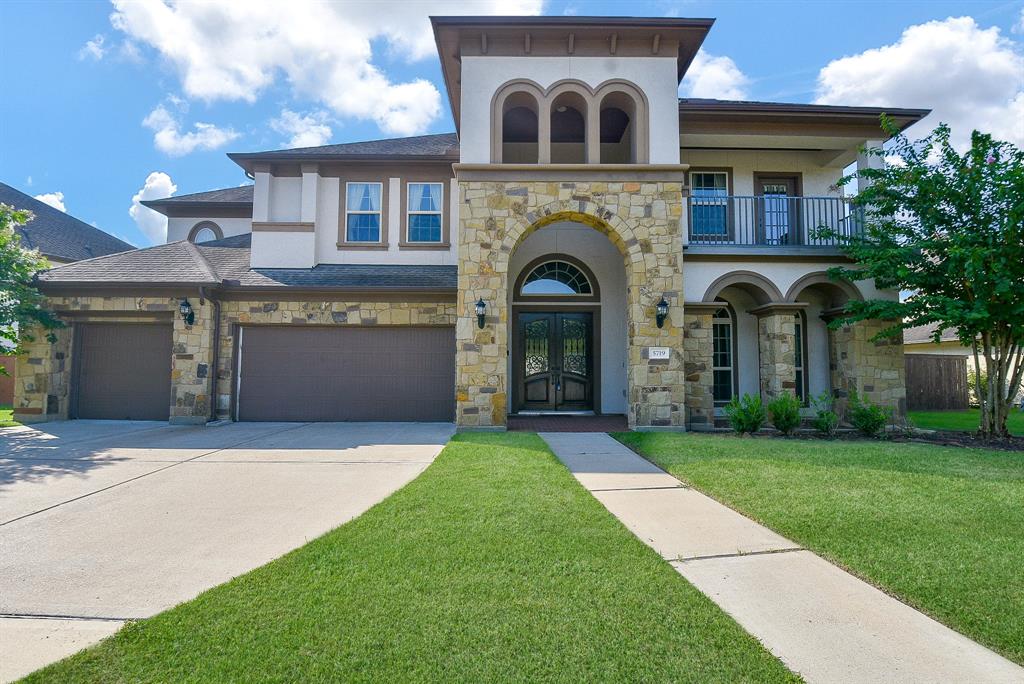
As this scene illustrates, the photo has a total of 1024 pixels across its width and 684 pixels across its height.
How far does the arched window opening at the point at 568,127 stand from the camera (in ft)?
31.8

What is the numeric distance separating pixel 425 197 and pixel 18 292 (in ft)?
26.8

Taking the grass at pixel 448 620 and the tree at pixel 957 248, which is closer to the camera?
the grass at pixel 448 620

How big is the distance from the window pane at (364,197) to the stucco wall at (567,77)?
11.5ft

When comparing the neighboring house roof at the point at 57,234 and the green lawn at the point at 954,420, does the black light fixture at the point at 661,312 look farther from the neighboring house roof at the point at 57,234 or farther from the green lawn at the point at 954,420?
the neighboring house roof at the point at 57,234

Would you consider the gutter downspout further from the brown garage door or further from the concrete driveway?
the concrete driveway

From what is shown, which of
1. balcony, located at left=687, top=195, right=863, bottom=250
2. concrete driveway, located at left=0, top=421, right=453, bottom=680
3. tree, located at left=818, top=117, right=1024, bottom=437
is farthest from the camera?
balcony, located at left=687, top=195, right=863, bottom=250

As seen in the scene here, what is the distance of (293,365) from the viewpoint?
10.4 metres

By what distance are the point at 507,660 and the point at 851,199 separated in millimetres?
11145

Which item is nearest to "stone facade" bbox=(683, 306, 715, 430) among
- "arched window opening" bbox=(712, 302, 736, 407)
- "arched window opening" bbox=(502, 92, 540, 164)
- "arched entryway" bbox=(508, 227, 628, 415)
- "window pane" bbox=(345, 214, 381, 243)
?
"arched window opening" bbox=(712, 302, 736, 407)

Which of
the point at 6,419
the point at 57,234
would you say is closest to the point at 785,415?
the point at 6,419

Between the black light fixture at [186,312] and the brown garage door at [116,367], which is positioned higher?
the black light fixture at [186,312]

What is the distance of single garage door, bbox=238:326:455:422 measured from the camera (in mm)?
10336

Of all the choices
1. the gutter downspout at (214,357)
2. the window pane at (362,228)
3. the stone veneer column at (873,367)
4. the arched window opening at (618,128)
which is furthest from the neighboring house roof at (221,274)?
the stone veneer column at (873,367)

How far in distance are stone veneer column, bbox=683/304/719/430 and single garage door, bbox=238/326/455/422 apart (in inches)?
190
